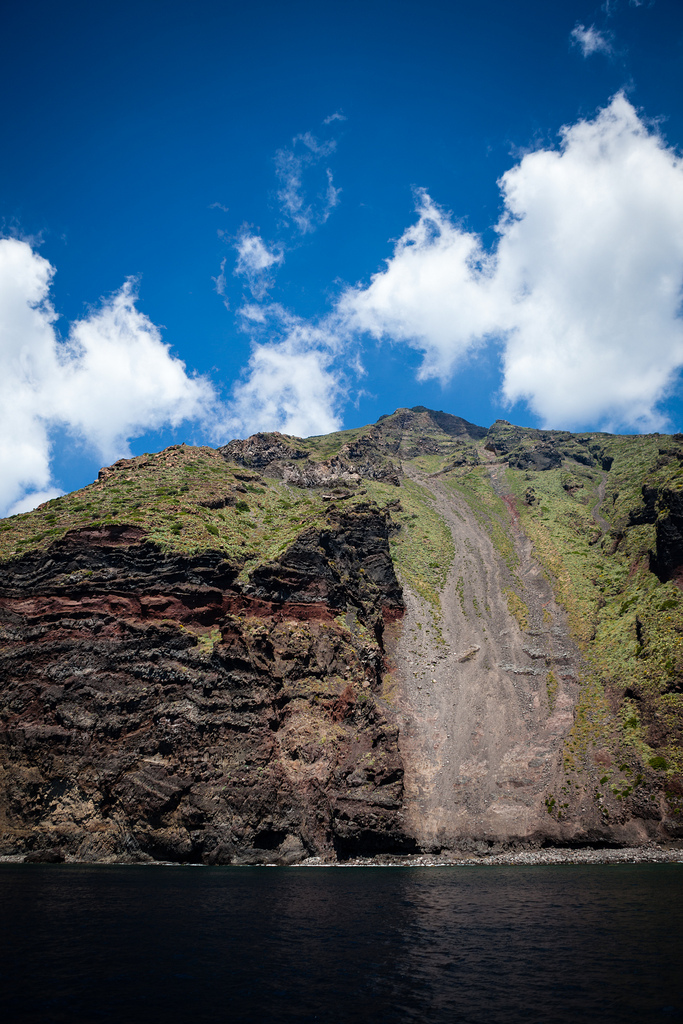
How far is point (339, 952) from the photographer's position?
25750 mm

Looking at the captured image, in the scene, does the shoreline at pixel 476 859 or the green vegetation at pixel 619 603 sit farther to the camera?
the green vegetation at pixel 619 603

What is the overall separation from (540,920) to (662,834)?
40457 millimetres

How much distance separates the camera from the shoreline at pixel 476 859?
2248 inches

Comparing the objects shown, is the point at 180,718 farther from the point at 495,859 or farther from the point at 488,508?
the point at 488,508

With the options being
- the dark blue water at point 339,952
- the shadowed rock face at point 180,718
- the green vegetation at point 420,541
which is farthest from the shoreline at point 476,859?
the green vegetation at point 420,541

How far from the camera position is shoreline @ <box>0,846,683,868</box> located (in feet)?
187

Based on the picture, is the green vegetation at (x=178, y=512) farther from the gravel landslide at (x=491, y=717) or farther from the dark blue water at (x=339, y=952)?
the dark blue water at (x=339, y=952)

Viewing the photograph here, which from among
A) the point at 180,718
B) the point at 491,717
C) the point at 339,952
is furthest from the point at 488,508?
the point at 339,952

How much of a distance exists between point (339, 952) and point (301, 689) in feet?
158

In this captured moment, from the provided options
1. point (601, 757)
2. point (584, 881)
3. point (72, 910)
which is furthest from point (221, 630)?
point (601, 757)

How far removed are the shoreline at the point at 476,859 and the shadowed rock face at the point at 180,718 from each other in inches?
38.0

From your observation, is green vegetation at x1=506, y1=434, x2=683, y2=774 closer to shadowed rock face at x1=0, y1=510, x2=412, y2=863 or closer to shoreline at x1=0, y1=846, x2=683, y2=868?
shoreline at x1=0, y1=846, x2=683, y2=868

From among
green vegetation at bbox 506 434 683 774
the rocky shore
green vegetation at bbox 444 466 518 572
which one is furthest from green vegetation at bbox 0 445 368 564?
green vegetation at bbox 506 434 683 774

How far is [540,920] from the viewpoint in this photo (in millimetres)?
31703
